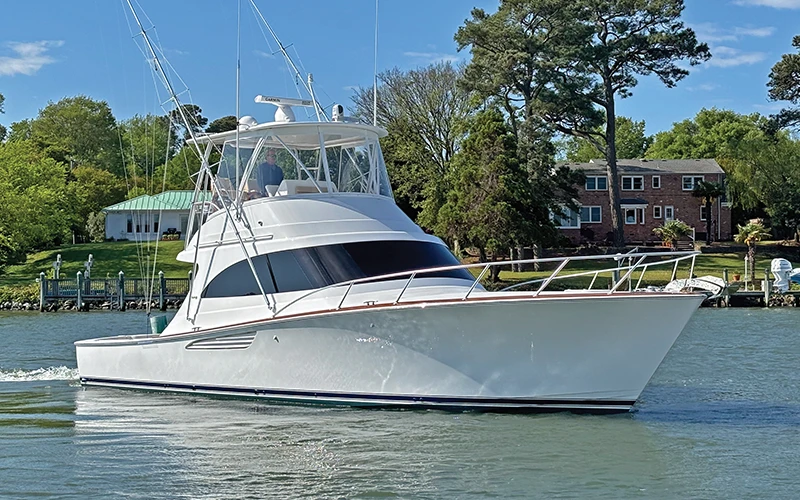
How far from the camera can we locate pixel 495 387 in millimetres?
13797

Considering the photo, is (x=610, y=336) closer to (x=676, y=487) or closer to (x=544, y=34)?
(x=676, y=487)

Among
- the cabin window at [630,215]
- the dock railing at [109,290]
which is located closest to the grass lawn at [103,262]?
the dock railing at [109,290]

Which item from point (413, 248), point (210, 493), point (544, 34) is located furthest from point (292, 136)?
point (544, 34)

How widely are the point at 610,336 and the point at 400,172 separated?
47796 mm

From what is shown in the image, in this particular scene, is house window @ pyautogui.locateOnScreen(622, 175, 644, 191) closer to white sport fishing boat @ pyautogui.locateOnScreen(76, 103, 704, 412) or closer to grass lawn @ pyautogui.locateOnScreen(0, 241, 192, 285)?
grass lawn @ pyautogui.locateOnScreen(0, 241, 192, 285)

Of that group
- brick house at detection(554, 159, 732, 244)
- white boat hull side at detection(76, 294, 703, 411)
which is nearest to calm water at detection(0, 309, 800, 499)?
white boat hull side at detection(76, 294, 703, 411)

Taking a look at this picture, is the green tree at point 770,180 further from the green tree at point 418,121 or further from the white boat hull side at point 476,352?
the white boat hull side at point 476,352

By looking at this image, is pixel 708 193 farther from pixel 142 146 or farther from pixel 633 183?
pixel 142 146

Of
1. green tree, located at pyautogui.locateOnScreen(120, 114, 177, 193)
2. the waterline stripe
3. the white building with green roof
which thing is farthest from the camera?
green tree, located at pyautogui.locateOnScreen(120, 114, 177, 193)

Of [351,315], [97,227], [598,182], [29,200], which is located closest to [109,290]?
[29,200]

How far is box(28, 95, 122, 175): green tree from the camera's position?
3944 inches

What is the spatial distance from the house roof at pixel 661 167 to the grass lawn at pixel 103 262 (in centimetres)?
2780

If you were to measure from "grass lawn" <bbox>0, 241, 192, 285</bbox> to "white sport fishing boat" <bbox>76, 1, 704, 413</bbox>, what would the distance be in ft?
136

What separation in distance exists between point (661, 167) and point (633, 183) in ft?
8.35
